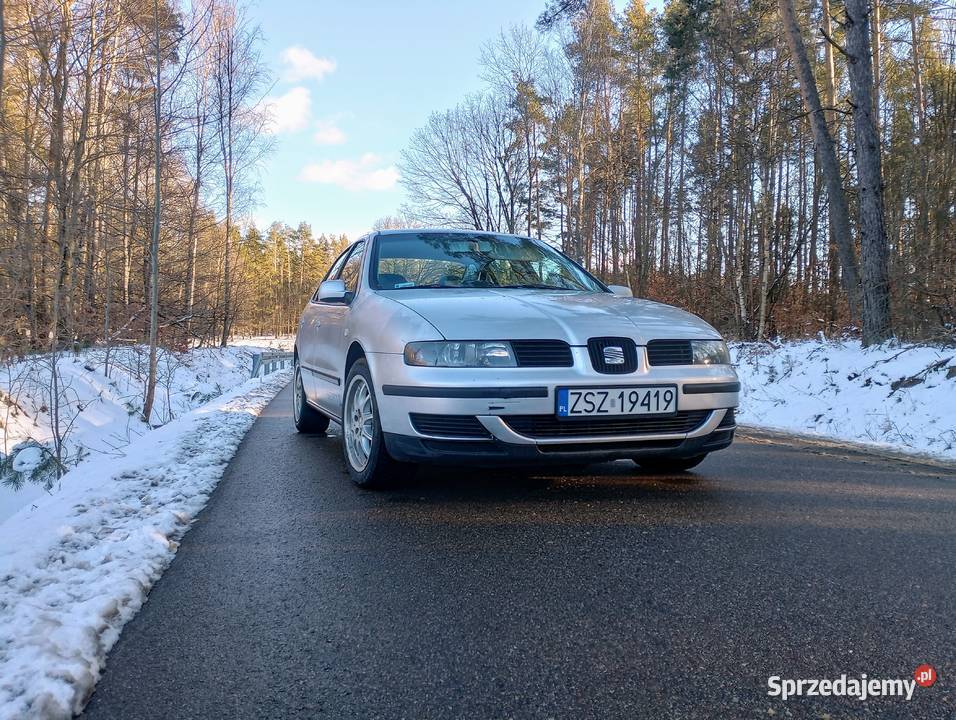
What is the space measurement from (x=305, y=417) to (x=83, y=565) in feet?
11.9

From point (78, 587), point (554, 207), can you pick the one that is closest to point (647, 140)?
point (554, 207)

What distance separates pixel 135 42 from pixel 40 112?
111 inches

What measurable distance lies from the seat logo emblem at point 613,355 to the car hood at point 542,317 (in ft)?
0.26

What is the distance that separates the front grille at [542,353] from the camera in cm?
297

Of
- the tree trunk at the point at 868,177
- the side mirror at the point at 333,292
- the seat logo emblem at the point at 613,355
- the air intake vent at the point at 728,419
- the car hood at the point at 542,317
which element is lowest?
the air intake vent at the point at 728,419

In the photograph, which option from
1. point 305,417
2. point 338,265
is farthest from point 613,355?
point 305,417

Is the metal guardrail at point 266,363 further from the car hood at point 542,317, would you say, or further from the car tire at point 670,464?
the car tire at point 670,464

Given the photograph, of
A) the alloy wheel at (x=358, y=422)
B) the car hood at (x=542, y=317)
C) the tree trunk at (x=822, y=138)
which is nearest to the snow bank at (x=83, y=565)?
the alloy wheel at (x=358, y=422)

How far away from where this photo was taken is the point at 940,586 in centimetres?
211

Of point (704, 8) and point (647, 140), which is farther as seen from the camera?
point (647, 140)

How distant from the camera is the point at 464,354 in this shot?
3.00 metres

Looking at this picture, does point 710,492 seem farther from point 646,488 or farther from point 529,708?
point 529,708

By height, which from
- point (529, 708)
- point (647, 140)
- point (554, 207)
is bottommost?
point (529, 708)

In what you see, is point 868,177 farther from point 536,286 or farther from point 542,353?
point 542,353
